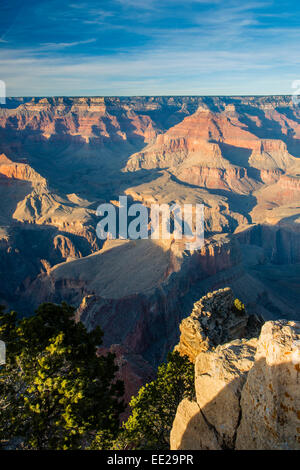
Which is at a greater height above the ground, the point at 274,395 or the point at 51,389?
the point at 274,395

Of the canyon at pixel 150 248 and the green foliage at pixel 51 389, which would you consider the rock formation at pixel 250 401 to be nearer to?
the green foliage at pixel 51 389

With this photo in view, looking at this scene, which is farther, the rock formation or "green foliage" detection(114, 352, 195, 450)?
"green foliage" detection(114, 352, 195, 450)

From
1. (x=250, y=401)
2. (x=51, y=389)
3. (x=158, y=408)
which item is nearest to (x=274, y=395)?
(x=250, y=401)

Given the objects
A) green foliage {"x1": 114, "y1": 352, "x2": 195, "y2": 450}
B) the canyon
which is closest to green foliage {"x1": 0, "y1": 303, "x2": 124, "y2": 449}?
green foliage {"x1": 114, "y1": 352, "x2": 195, "y2": 450}

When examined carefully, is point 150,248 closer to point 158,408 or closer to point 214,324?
point 214,324

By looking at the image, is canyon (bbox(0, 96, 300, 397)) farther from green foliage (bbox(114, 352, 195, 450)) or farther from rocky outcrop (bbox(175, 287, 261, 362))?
green foliage (bbox(114, 352, 195, 450))

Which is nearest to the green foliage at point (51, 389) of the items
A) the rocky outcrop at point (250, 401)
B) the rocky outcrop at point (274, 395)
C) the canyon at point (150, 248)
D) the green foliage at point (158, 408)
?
the green foliage at point (158, 408)
